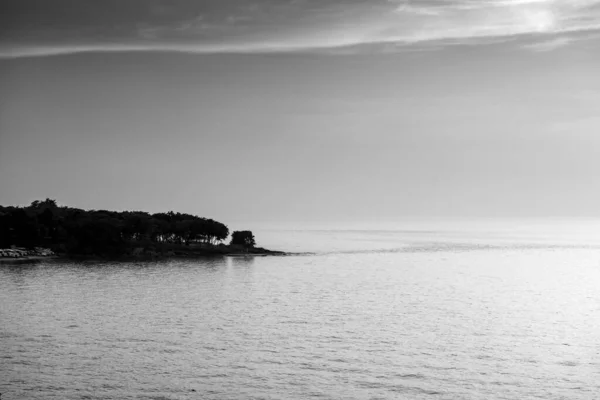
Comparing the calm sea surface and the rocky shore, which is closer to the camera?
the calm sea surface

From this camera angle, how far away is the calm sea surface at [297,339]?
133 ft

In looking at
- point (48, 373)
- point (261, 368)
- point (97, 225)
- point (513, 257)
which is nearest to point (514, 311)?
point (261, 368)

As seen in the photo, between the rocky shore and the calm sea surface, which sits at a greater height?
the rocky shore

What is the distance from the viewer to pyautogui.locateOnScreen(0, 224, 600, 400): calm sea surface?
40625 mm

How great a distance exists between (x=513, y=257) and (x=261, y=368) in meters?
153

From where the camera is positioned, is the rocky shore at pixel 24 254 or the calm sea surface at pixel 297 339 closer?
the calm sea surface at pixel 297 339

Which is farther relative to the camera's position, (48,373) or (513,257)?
(513,257)

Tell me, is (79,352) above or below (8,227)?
below

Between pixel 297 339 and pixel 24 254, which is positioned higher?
pixel 24 254

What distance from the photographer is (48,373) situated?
141ft

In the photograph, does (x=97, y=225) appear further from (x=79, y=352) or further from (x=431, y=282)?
(x=79, y=352)

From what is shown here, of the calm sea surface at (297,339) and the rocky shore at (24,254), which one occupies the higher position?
the rocky shore at (24,254)

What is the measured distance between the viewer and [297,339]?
5612 centimetres

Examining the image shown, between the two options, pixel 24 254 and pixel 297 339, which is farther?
pixel 24 254
